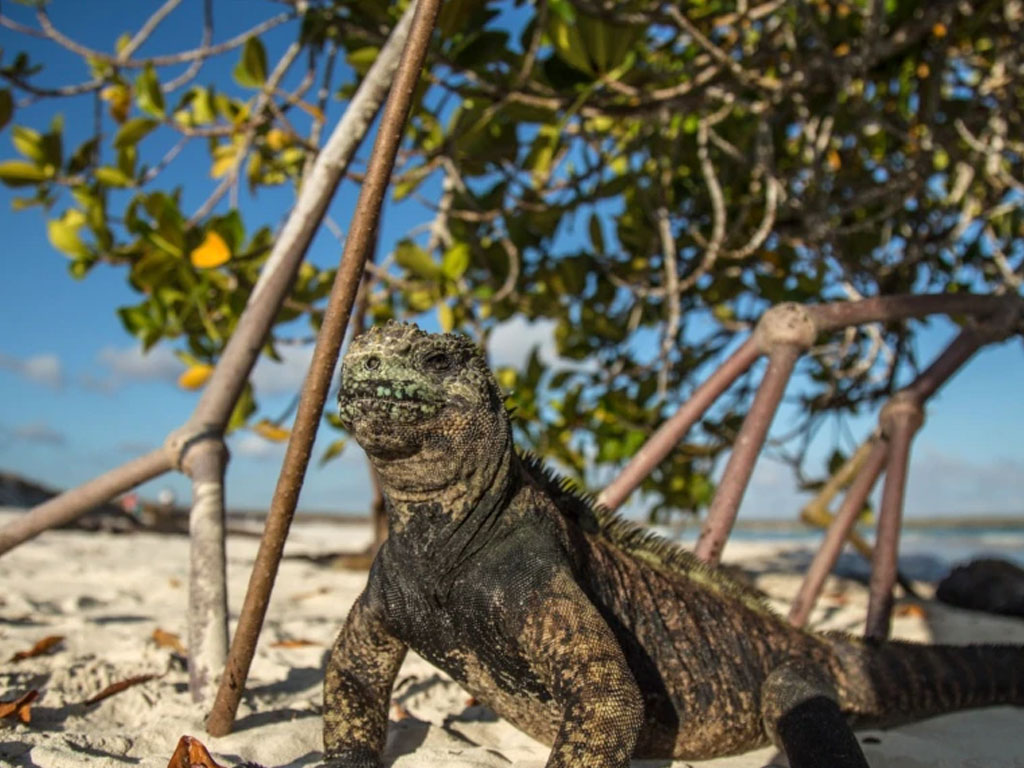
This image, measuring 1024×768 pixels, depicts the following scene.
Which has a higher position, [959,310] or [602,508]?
[959,310]

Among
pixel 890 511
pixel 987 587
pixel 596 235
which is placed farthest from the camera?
pixel 987 587

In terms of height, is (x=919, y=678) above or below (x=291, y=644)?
above

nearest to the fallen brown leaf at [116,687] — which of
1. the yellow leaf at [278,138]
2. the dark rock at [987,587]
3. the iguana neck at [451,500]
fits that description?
the iguana neck at [451,500]

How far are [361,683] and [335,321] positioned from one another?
1.09 meters

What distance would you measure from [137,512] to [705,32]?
463 inches

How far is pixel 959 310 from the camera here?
3770 millimetres

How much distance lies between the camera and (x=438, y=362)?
2082 mm

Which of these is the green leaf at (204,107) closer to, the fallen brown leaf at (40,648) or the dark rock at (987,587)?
the fallen brown leaf at (40,648)

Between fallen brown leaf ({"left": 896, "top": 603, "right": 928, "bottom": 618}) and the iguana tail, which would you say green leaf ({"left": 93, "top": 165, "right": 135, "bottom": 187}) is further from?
fallen brown leaf ({"left": 896, "top": 603, "right": 928, "bottom": 618})

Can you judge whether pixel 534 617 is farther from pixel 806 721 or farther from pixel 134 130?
pixel 134 130

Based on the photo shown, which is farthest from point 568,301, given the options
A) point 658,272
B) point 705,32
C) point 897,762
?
point 897,762

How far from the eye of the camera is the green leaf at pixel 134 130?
152 inches

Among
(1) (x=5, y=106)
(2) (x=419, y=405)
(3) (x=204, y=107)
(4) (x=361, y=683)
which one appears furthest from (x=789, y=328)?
(1) (x=5, y=106)

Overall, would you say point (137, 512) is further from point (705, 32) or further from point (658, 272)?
point (705, 32)
